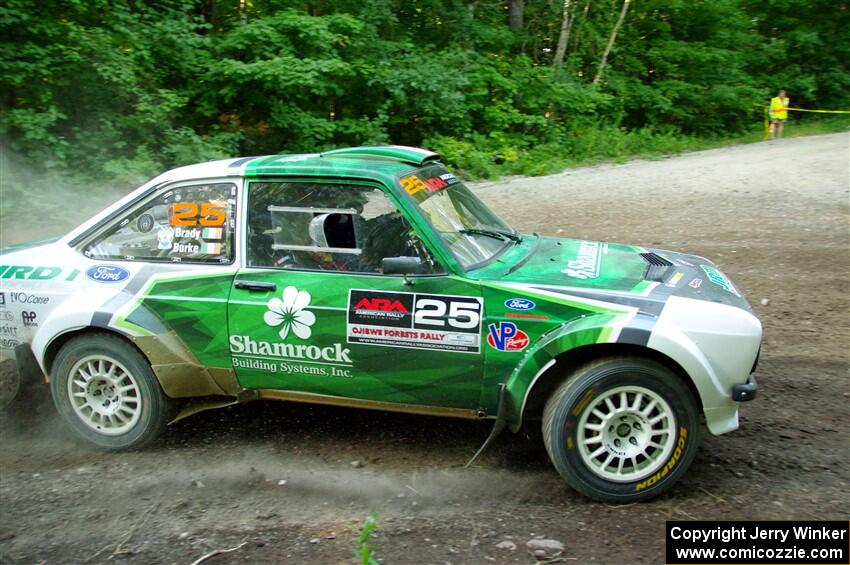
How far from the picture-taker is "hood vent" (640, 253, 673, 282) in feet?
14.3

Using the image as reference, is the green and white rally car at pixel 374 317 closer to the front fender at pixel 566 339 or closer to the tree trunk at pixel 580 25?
the front fender at pixel 566 339

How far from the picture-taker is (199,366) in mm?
4523

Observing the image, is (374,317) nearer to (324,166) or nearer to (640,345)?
(324,166)

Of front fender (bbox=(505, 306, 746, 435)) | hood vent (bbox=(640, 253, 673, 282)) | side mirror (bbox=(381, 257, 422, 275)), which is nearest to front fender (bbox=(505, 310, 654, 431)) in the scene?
front fender (bbox=(505, 306, 746, 435))

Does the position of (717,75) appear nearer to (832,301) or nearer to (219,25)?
(219,25)

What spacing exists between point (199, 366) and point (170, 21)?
10152 mm

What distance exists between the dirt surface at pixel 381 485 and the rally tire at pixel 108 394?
0.15 m

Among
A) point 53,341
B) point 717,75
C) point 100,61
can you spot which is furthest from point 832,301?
point 717,75

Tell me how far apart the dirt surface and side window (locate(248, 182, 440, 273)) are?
4.02 feet

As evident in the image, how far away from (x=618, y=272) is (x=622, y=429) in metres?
0.94

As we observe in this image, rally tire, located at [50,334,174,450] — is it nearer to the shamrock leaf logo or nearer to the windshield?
the shamrock leaf logo

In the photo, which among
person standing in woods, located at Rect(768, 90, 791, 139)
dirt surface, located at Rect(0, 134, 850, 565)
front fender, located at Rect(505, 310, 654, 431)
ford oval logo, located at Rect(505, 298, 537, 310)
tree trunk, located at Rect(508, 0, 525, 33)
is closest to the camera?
dirt surface, located at Rect(0, 134, 850, 565)

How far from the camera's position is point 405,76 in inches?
591

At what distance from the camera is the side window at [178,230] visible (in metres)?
4.53
